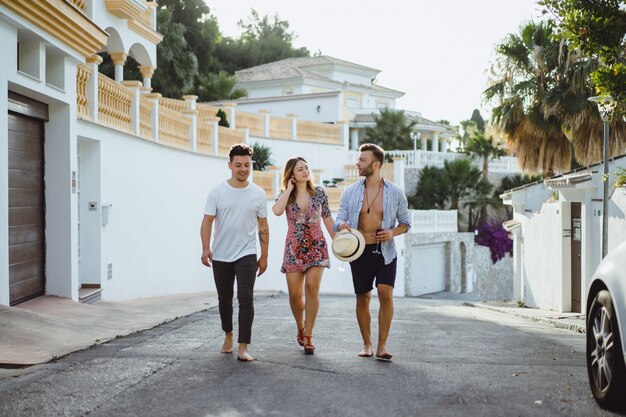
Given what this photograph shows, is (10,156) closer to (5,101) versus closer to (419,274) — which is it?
(5,101)

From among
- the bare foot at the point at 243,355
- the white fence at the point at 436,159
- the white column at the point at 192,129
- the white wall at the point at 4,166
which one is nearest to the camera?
the bare foot at the point at 243,355

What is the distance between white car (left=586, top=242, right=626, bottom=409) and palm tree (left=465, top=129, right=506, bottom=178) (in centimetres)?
3760

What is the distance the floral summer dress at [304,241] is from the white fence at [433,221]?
2726cm

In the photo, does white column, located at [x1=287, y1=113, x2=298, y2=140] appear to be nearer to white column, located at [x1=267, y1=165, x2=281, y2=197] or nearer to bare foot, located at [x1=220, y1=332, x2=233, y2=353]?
white column, located at [x1=267, y1=165, x2=281, y2=197]

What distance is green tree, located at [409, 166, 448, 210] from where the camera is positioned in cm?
4178

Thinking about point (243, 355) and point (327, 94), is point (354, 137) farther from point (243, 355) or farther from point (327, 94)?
point (243, 355)

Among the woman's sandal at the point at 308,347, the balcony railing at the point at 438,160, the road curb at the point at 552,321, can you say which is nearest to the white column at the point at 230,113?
the balcony railing at the point at 438,160

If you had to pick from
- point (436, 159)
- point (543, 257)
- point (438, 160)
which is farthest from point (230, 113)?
point (543, 257)

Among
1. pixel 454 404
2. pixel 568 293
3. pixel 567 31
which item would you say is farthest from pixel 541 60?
pixel 454 404

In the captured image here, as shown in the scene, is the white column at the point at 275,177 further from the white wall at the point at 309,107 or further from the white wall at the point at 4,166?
the white wall at the point at 309,107

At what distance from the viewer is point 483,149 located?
43.6m

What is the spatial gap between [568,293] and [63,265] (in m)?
11.6

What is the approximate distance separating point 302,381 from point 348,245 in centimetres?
151

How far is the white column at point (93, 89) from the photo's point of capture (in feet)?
49.5
